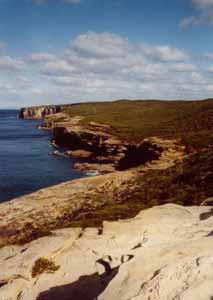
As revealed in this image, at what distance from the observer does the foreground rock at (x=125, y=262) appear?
544 inches

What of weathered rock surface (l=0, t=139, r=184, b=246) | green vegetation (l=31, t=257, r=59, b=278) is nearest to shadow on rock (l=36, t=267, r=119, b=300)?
green vegetation (l=31, t=257, r=59, b=278)

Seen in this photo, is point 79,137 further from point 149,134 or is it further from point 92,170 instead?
point 92,170

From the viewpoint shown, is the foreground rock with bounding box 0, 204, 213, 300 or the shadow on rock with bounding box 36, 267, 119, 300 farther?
the shadow on rock with bounding box 36, 267, 119, 300

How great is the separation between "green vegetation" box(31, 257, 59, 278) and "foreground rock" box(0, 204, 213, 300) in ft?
0.40

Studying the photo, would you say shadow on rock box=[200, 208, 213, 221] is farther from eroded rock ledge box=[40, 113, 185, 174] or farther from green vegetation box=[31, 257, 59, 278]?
eroded rock ledge box=[40, 113, 185, 174]

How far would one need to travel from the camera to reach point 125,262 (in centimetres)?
1611

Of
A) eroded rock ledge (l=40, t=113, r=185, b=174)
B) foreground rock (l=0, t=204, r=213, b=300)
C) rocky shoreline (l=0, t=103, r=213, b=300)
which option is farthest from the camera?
eroded rock ledge (l=40, t=113, r=185, b=174)

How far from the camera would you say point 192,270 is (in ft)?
46.5

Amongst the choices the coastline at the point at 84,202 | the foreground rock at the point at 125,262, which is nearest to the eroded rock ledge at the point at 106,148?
the coastline at the point at 84,202

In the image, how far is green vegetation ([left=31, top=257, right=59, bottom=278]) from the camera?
22.5 meters

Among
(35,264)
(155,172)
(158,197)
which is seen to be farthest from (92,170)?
(35,264)

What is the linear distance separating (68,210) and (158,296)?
38818 mm

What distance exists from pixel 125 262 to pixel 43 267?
27.0ft

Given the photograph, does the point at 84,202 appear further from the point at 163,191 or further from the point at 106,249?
the point at 106,249
